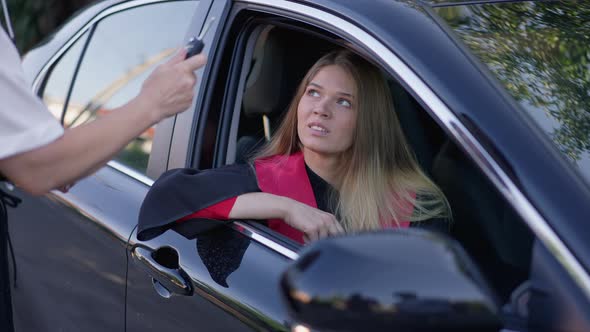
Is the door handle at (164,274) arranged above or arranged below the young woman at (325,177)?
below

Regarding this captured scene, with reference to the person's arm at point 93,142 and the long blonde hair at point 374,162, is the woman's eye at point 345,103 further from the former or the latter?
the person's arm at point 93,142

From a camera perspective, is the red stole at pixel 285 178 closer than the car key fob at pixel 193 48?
No

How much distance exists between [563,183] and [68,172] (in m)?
0.87

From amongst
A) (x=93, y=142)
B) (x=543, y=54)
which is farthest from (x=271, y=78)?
(x=93, y=142)

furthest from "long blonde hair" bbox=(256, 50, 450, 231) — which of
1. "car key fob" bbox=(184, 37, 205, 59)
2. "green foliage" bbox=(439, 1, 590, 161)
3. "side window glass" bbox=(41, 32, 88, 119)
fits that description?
"side window glass" bbox=(41, 32, 88, 119)

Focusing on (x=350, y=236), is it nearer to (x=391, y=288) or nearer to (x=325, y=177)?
(x=391, y=288)

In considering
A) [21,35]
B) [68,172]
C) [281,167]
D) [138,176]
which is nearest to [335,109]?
[281,167]

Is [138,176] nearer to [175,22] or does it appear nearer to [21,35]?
[175,22]

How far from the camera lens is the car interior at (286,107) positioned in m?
1.88

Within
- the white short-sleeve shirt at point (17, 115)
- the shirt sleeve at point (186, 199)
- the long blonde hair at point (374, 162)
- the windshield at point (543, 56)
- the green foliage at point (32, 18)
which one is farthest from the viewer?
the green foliage at point (32, 18)

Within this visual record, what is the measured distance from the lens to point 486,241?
71.6 inches

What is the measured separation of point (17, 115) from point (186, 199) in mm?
658

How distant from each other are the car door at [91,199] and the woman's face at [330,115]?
1.53 feet

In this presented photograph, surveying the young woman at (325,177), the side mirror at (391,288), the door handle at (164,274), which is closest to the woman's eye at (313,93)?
the young woman at (325,177)
